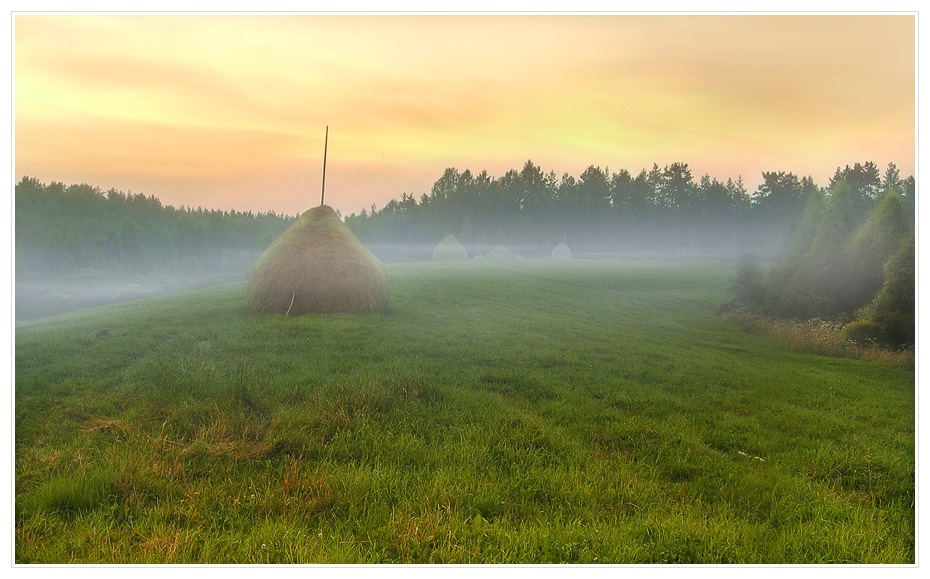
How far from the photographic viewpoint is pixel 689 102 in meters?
6.19

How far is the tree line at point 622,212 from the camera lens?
841cm

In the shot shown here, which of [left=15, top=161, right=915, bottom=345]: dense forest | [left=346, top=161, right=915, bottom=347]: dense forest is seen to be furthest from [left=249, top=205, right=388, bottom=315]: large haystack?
[left=346, top=161, right=915, bottom=347]: dense forest

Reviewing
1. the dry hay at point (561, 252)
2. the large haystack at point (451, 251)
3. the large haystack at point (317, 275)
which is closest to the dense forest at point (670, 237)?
the large haystack at point (317, 275)

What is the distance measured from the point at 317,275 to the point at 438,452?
7.28 m

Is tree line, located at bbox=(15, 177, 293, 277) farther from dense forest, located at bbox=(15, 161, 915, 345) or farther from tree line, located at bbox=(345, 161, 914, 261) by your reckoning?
tree line, located at bbox=(345, 161, 914, 261)

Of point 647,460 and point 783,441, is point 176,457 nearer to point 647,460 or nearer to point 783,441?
point 647,460

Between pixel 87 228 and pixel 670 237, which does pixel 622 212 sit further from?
pixel 87 228

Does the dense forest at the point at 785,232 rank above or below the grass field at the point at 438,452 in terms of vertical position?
above

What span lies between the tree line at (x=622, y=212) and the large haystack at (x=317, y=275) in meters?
3.40

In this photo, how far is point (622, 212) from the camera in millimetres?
18188

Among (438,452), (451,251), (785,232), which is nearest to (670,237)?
(785,232)

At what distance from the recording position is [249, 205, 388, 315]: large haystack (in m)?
10.0

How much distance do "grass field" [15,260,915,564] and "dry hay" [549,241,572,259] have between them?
21.9 meters

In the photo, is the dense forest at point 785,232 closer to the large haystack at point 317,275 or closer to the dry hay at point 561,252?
the large haystack at point 317,275
